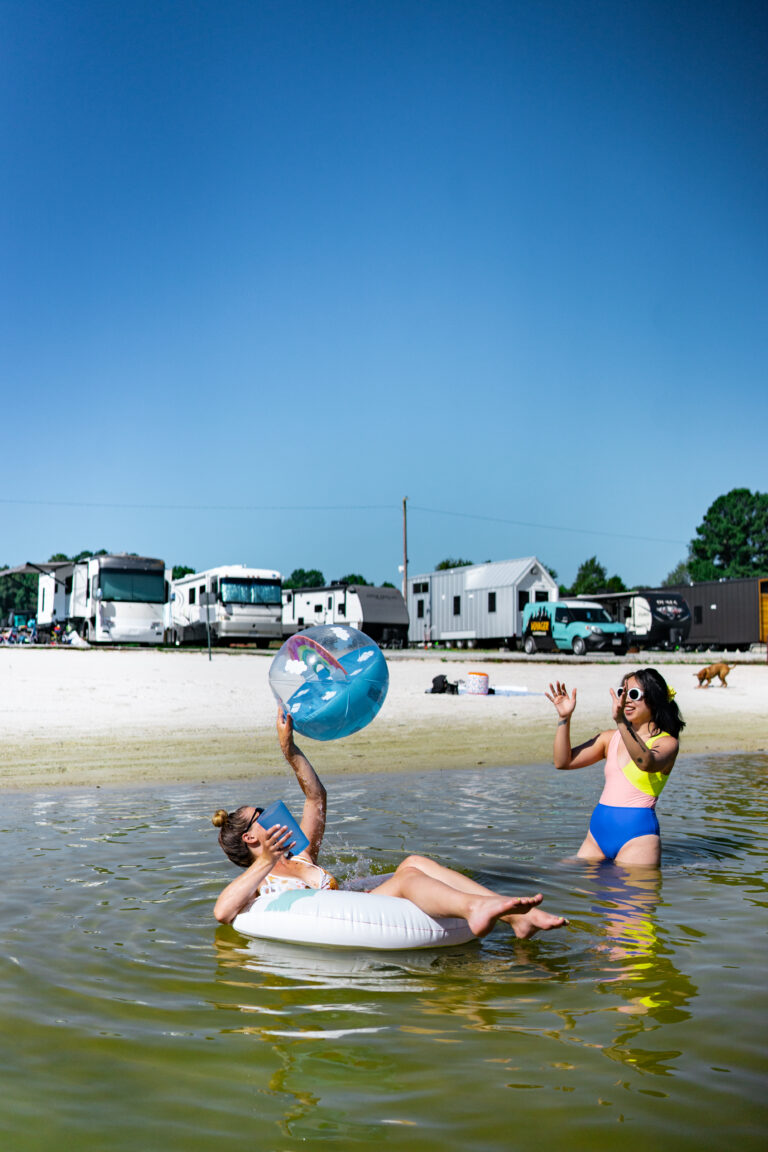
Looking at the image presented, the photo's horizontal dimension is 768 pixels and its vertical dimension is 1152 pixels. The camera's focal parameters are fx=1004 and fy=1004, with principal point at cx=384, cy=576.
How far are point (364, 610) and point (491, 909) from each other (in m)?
33.4

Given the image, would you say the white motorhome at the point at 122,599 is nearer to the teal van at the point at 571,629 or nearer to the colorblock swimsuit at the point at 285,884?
the teal van at the point at 571,629

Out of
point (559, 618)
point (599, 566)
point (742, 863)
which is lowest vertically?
point (742, 863)

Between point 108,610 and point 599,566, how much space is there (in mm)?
80012

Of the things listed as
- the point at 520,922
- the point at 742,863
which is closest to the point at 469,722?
the point at 742,863

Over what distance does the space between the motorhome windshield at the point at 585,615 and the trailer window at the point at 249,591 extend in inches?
373

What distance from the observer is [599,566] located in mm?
104375

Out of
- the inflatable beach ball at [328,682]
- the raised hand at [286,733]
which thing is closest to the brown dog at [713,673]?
the inflatable beach ball at [328,682]

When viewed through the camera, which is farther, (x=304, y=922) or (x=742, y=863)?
(x=742, y=863)

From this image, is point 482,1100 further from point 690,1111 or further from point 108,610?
point 108,610

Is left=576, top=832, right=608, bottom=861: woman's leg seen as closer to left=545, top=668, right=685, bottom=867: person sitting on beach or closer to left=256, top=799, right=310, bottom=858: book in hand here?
left=545, top=668, right=685, bottom=867: person sitting on beach

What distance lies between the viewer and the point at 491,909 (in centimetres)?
432

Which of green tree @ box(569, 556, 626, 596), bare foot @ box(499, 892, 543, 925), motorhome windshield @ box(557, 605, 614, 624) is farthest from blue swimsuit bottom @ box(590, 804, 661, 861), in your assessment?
green tree @ box(569, 556, 626, 596)

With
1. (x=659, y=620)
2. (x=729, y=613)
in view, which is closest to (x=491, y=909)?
(x=659, y=620)

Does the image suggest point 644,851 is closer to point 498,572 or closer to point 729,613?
point 498,572
